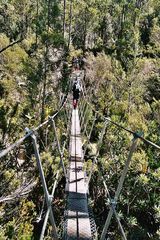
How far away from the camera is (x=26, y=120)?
39.5ft

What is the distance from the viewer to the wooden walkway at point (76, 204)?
13.8 ft

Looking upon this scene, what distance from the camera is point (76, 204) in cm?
483

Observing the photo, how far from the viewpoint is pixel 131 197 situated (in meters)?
11.0

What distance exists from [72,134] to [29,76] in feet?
32.6

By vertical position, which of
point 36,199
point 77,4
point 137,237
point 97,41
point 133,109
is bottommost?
point 137,237

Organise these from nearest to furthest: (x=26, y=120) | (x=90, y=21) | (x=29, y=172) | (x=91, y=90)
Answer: (x=29, y=172)
(x=26, y=120)
(x=91, y=90)
(x=90, y=21)

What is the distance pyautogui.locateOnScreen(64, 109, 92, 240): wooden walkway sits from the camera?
13.8ft

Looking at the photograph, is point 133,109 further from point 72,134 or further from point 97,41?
point 97,41

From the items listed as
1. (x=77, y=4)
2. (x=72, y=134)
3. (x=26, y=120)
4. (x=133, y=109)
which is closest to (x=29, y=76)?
(x=133, y=109)

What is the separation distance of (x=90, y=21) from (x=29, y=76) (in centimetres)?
1579

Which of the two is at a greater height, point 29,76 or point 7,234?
point 29,76

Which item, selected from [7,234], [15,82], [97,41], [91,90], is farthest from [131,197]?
[97,41]

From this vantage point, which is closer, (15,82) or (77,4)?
(15,82)

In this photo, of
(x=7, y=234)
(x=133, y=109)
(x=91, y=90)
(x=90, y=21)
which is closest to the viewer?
(x=7, y=234)
